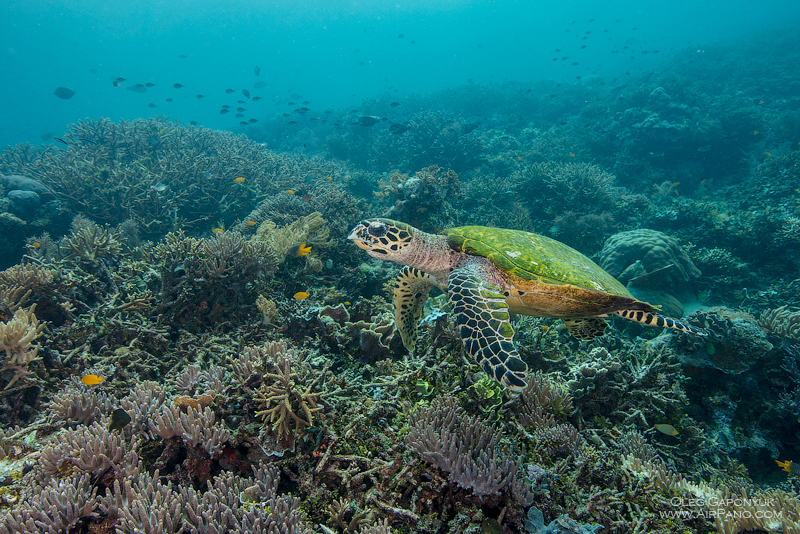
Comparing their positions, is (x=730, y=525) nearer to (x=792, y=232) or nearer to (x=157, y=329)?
(x=157, y=329)

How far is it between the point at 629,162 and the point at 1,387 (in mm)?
17052

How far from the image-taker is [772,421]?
3281 mm

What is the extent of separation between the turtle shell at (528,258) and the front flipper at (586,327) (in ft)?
2.18

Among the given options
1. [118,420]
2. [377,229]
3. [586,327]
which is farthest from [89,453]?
[586,327]

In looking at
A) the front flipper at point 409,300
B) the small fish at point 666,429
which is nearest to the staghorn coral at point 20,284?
the front flipper at point 409,300

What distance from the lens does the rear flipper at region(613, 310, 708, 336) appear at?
3.32m

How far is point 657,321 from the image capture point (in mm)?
3352

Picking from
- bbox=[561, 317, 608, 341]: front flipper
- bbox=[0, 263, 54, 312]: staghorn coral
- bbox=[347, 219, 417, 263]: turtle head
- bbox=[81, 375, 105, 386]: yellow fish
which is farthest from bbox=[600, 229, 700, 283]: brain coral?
bbox=[0, 263, 54, 312]: staghorn coral

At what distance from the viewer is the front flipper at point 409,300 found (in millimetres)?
3369

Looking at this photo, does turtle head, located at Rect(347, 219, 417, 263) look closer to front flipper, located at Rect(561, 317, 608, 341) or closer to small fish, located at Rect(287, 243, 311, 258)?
small fish, located at Rect(287, 243, 311, 258)

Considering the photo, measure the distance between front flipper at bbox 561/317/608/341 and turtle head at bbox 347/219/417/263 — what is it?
2.61m

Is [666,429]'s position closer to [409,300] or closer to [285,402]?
[409,300]

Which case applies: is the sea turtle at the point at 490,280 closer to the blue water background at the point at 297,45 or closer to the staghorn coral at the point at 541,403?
the staghorn coral at the point at 541,403

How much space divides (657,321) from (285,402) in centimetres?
386
